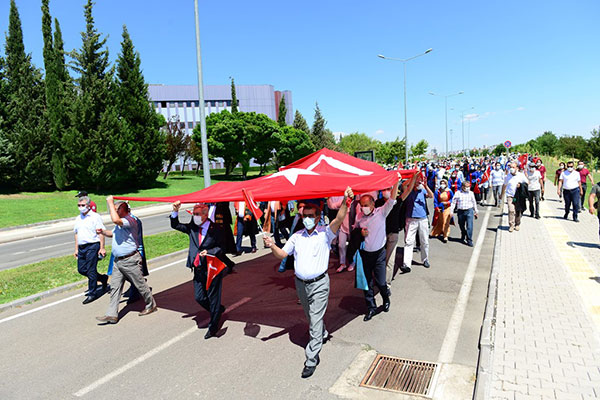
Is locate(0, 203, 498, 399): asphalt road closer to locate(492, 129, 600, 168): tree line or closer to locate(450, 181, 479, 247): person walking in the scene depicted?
A: locate(450, 181, 479, 247): person walking

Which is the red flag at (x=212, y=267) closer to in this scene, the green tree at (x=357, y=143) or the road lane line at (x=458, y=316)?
the road lane line at (x=458, y=316)

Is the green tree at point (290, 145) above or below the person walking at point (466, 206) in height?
above

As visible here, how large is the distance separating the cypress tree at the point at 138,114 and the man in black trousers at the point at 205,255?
2914cm

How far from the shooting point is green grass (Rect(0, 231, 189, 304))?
26.0 ft

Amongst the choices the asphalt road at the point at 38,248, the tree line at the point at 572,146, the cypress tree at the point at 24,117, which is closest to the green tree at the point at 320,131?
the tree line at the point at 572,146

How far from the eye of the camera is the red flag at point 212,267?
5566 mm

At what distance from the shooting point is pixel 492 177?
59.5 ft

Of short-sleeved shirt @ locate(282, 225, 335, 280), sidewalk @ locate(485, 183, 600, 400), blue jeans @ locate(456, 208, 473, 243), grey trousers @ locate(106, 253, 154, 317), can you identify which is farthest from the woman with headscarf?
grey trousers @ locate(106, 253, 154, 317)

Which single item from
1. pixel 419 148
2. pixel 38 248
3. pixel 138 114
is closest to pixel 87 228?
pixel 38 248

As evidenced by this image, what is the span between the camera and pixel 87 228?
23.5ft

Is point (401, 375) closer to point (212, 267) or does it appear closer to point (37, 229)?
point (212, 267)

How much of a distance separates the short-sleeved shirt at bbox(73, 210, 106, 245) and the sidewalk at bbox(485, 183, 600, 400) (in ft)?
21.3

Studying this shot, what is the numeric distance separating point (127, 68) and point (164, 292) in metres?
31.5

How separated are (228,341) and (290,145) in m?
46.8
